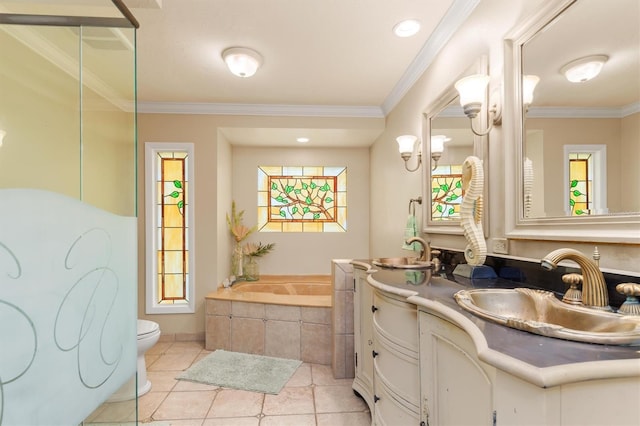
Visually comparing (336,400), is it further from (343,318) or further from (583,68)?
(583,68)

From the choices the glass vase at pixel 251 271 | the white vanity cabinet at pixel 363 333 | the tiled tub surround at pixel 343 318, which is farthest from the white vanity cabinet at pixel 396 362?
the glass vase at pixel 251 271

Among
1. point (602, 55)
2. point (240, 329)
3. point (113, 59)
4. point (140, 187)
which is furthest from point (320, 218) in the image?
point (602, 55)

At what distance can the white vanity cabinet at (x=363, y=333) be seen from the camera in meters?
1.96

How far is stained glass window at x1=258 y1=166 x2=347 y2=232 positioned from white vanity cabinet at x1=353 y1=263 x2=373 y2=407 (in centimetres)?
196

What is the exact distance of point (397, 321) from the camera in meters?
1.38

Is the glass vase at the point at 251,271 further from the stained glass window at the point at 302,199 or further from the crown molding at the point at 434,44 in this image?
the crown molding at the point at 434,44

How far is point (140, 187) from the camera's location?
10.6 ft

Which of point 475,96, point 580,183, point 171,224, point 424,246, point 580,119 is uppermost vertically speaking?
point 475,96

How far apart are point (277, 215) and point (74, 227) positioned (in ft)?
9.98

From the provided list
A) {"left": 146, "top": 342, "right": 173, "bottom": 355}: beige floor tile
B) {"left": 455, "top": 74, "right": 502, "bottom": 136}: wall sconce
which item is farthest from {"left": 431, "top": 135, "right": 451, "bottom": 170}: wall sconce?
{"left": 146, "top": 342, "right": 173, "bottom": 355}: beige floor tile

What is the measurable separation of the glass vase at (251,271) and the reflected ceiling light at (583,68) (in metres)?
3.47

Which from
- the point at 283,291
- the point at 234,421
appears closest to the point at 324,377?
the point at 234,421

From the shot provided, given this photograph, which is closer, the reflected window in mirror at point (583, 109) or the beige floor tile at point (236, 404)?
the reflected window in mirror at point (583, 109)

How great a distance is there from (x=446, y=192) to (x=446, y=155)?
0.81ft
